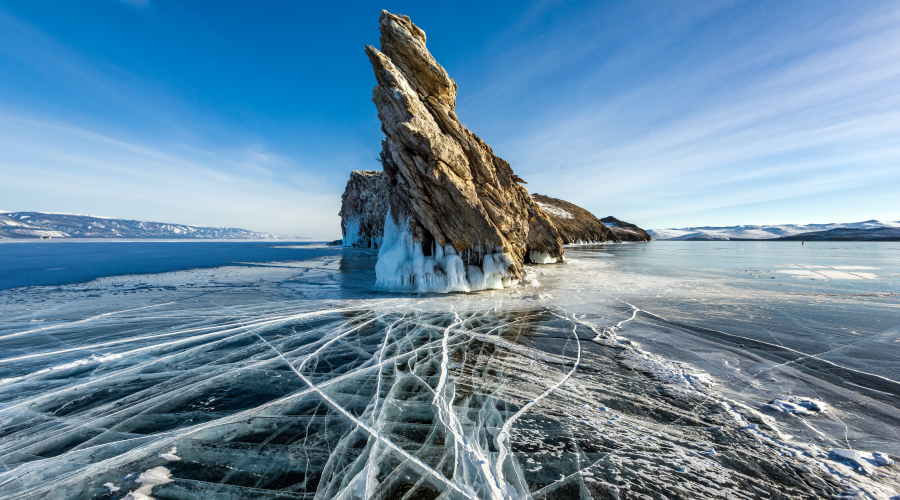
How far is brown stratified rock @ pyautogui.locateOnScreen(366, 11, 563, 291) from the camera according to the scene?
13.0 m

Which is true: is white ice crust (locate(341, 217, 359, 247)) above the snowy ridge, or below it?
below

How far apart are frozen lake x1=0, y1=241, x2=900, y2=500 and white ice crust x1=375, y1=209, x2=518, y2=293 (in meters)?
4.81

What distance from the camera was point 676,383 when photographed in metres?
5.06

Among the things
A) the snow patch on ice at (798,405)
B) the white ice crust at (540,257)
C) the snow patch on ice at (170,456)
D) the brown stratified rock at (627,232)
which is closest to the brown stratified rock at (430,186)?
the snow patch on ice at (798,405)

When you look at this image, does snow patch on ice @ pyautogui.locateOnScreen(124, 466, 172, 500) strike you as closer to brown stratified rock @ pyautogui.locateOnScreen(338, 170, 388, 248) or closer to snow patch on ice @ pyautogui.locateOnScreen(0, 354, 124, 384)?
snow patch on ice @ pyautogui.locateOnScreen(0, 354, 124, 384)

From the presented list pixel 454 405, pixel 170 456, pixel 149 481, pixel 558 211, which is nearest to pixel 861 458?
pixel 454 405

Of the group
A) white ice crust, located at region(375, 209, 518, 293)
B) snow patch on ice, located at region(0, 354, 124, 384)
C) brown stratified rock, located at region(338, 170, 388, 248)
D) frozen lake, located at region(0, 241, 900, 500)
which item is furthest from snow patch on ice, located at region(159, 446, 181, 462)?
brown stratified rock, located at region(338, 170, 388, 248)

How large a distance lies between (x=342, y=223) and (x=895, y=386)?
75.3 m

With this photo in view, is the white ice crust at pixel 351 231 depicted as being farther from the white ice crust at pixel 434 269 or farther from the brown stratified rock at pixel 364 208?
the white ice crust at pixel 434 269

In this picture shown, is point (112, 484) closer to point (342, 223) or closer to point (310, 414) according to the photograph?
point (310, 414)

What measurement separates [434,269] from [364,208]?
51.3 metres

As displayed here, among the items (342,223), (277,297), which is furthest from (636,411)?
(342,223)

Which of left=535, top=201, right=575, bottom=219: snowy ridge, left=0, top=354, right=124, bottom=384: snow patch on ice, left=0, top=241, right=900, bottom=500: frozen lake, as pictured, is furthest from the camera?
left=535, top=201, right=575, bottom=219: snowy ridge

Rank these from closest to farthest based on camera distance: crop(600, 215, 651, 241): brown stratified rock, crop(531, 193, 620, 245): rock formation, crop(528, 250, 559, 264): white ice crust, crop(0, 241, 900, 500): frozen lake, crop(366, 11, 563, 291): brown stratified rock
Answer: crop(0, 241, 900, 500): frozen lake
crop(366, 11, 563, 291): brown stratified rock
crop(528, 250, 559, 264): white ice crust
crop(531, 193, 620, 245): rock formation
crop(600, 215, 651, 241): brown stratified rock
